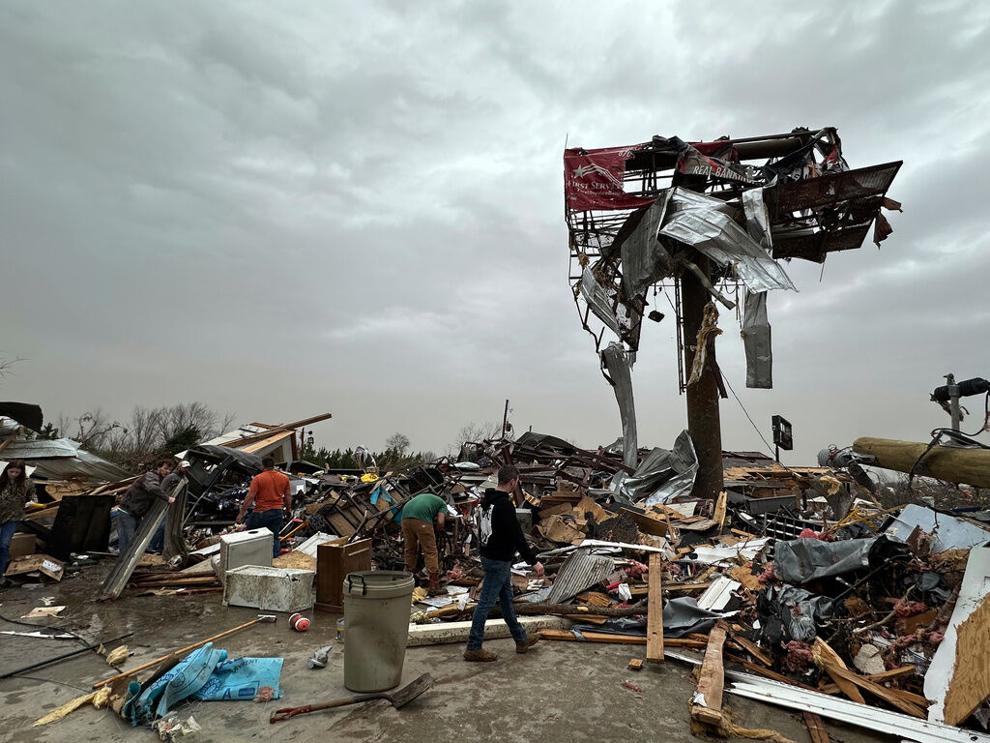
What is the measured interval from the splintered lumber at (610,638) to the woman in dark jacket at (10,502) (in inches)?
312

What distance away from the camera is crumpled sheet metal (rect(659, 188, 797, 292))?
37.6 ft

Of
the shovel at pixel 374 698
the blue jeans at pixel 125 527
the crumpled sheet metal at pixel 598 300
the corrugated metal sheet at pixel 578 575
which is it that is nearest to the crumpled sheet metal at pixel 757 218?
the crumpled sheet metal at pixel 598 300

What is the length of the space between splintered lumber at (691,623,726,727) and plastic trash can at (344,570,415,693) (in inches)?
91.4

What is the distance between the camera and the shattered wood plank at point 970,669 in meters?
4.02

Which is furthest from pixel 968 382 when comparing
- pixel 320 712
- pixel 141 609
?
pixel 141 609

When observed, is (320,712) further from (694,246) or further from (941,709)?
(694,246)

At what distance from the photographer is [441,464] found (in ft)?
46.6

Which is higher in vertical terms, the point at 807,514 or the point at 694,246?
the point at 694,246

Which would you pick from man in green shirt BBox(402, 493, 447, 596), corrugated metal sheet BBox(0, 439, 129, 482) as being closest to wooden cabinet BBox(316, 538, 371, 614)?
man in green shirt BBox(402, 493, 447, 596)

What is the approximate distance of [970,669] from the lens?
427cm

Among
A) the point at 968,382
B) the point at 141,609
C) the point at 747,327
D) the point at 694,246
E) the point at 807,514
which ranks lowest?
the point at 141,609

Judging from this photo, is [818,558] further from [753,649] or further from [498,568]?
[498,568]

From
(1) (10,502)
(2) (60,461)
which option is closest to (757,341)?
(1) (10,502)

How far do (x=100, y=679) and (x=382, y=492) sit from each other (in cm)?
628
